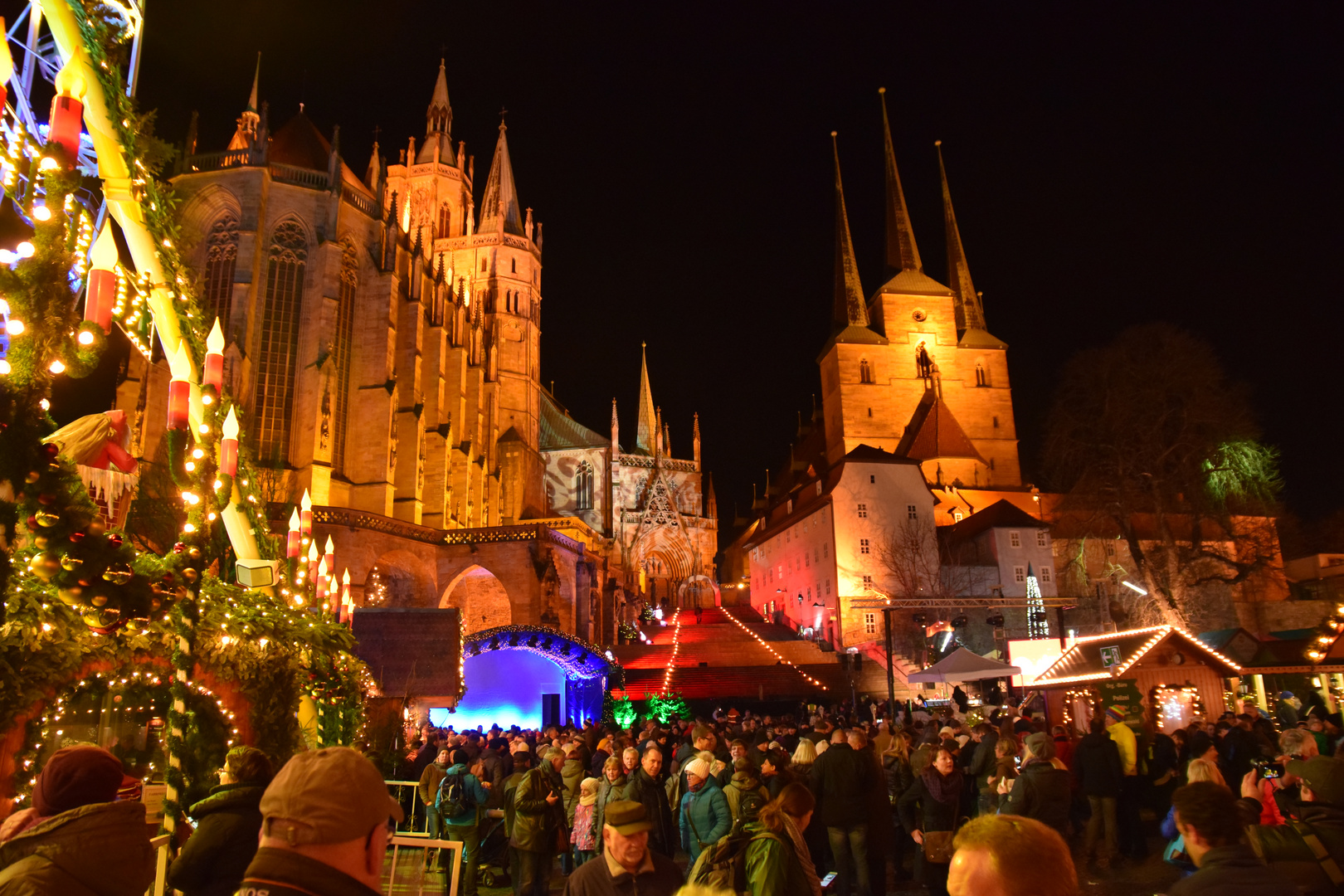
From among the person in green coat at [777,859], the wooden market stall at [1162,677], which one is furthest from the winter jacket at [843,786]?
the wooden market stall at [1162,677]

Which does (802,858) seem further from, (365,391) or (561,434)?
(561,434)

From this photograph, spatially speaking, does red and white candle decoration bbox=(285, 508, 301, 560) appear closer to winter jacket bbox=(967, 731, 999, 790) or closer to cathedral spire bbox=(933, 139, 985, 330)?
winter jacket bbox=(967, 731, 999, 790)

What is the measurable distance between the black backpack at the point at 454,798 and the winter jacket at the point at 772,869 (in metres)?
5.10

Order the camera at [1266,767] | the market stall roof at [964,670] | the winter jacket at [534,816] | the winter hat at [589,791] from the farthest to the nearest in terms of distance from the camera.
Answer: the market stall roof at [964,670], the camera at [1266,767], the winter hat at [589,791], the winter jacket at [534,816]

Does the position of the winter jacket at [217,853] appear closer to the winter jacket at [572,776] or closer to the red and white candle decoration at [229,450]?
the red and white candle decoration at [229,450]

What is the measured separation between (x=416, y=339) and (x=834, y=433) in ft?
98.7

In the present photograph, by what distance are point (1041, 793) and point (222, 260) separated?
29426 millimetres

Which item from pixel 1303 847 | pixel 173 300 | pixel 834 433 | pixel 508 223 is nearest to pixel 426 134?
pixel 508 223

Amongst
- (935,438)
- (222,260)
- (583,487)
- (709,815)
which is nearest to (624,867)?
(709,815)

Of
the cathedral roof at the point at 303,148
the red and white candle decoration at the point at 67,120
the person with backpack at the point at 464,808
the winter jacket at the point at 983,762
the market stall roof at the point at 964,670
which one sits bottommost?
the person with backpack at the point at 464,808

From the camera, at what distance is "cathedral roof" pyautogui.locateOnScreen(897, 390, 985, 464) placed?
50.3m

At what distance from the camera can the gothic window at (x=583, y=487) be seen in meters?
57.1

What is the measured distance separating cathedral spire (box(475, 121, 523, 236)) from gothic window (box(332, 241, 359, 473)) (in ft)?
66.1

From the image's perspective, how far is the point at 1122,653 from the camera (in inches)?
596
